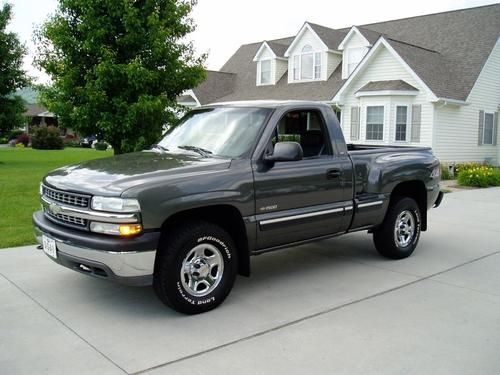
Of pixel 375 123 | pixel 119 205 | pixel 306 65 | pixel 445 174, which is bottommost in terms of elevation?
pixel 445 174

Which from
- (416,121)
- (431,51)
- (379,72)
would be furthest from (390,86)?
A: (431,51)

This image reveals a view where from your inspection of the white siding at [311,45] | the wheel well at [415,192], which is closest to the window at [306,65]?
the white siding at [311,45]

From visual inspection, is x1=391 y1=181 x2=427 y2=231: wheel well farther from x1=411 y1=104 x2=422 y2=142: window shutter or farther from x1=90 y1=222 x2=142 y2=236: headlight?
x1=411 y1=104 x2=422 y2=142: window shutter

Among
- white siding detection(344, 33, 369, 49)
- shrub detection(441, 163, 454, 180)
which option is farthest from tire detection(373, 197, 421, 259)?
white siding detection(344, 33, 369, 49)

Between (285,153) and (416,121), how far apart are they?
16125 millimetres

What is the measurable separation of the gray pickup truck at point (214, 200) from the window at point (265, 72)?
2188cm

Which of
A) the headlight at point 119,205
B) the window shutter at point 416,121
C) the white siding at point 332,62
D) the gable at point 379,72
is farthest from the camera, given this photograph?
the white siding at point 332,62

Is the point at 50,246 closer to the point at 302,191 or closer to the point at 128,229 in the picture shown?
the point at 128,229

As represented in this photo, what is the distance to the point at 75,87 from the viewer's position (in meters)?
11.8

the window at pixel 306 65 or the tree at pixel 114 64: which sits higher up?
the window at pixel 306 65

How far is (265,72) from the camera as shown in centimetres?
2812

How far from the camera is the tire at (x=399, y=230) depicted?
6699 mm

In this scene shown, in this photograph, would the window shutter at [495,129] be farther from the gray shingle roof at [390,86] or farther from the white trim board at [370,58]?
the white trim board at [370,58]

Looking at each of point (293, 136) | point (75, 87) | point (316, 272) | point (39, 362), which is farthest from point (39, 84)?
point (39, 362)
